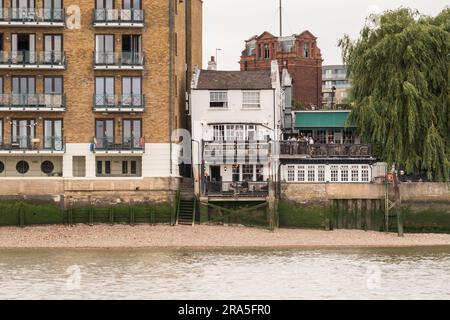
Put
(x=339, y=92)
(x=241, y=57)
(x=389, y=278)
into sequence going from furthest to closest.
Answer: (x=339, y=92) → (x=241, y=57) → (x=389, y=278)

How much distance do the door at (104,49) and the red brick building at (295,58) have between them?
41.3 m

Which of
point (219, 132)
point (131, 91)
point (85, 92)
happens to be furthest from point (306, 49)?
point (85, 92)

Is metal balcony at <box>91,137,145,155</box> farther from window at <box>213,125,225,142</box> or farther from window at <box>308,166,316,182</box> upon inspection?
window at <box>308,166,316,182</box>

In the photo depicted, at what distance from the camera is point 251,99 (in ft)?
295

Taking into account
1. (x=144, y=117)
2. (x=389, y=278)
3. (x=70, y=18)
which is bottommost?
(x=389, y=278)

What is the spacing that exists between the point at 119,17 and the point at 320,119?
20.1 metres

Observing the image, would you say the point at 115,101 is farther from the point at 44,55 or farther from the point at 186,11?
the point at 186,11

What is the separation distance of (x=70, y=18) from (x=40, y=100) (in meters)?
5.58

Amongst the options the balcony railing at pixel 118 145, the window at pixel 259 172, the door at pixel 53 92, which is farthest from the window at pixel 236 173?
the door at pixel 53 92

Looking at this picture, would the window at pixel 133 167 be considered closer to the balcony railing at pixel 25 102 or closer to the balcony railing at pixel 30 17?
the balcony railing at pixel 25 102

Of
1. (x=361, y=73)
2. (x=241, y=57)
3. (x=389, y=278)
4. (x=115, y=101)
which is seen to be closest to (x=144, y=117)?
(x=115, y=101)

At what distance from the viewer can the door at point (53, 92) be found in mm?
84444

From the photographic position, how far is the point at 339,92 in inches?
7510
